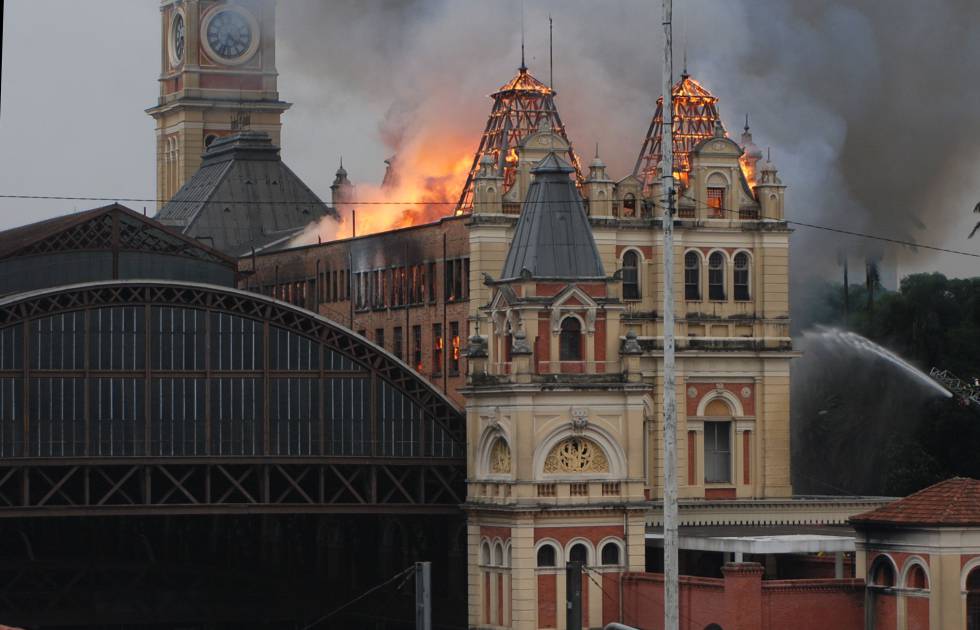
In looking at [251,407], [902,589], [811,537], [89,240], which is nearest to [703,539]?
[811,537]

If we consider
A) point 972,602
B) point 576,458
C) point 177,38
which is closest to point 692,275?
point 576,458

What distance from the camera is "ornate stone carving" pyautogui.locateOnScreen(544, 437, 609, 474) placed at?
240 ft

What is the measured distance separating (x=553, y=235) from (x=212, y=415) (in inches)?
567

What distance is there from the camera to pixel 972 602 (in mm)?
65188

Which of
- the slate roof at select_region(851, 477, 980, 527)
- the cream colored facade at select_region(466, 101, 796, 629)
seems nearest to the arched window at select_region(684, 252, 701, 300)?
the cream colored facade at select_region(466, 101, 796, 629)

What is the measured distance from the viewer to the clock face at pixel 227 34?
188625 mm

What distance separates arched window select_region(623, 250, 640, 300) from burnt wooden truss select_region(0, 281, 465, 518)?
11.4m

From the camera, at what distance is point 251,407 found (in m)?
76.0

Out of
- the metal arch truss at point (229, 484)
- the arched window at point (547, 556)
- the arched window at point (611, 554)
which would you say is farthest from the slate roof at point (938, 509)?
the metal arch truss at point (229, 484)

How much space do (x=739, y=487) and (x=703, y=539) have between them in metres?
13.2

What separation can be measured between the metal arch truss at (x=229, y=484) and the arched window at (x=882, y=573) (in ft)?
55.0

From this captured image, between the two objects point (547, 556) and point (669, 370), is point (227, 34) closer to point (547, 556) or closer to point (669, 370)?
point (547, 556)

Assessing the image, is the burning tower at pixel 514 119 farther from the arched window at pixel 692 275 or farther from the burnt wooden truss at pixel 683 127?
the arched window at pixel 692 275

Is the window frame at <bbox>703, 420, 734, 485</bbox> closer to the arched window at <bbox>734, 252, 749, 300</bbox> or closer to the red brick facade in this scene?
the arched window at <bbox>734, 252, 749, 300</bbox>
